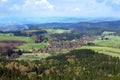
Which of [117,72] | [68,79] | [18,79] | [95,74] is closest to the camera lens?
[18,79]

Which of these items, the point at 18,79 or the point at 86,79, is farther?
the point at 86,79

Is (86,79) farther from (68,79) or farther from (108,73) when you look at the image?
(108,73)

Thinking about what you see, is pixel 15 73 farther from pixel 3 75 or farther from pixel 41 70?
pixel 41 70

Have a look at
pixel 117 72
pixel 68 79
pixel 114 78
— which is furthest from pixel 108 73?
pixel 68 79

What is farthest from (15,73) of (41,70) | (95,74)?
(95,74)

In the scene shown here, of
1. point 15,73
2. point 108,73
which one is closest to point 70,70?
point 108,73

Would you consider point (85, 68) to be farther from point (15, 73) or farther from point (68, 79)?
point (15, 73)

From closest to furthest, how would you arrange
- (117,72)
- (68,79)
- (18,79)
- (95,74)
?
(18,79)
(68,79)
(95,74)
(117,72)

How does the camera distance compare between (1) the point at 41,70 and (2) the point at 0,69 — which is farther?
(1) the point at 41,70
